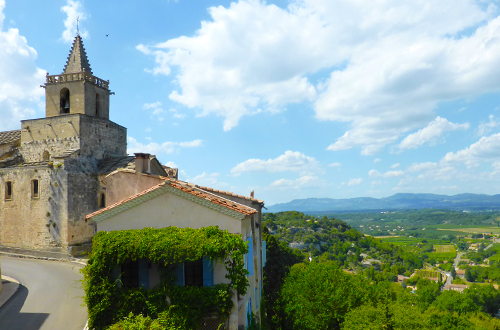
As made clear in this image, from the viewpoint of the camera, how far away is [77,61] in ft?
104

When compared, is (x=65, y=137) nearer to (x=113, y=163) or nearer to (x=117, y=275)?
(x=113, y=163)

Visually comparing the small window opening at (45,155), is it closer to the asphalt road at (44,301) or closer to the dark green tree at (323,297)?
the asphalt road at (44,301)

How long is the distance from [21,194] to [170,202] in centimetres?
2154

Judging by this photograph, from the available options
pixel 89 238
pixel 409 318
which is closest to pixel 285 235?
pixel 89 238

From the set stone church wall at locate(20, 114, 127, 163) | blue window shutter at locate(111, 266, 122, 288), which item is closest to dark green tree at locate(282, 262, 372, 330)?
blue window shutter at locate(111, 266, 122, 288)

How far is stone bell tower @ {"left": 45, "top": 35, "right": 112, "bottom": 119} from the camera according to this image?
3041cm

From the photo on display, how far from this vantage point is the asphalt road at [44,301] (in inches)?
570

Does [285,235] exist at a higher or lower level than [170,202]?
lower

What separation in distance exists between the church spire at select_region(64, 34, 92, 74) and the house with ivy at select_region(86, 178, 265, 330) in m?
22.9

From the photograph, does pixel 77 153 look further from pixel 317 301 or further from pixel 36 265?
pixel 317 301

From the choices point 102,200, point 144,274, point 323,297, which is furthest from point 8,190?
point 323,297

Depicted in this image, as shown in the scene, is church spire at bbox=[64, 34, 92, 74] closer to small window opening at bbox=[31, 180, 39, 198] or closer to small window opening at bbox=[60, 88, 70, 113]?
small window opening at bbox=[60, 88, 70, 113]

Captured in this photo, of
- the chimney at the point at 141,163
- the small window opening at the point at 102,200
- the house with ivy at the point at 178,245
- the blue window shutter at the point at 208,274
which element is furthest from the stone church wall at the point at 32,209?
the blue window shutter at the point at 208,274

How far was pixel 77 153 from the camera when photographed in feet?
91.9
